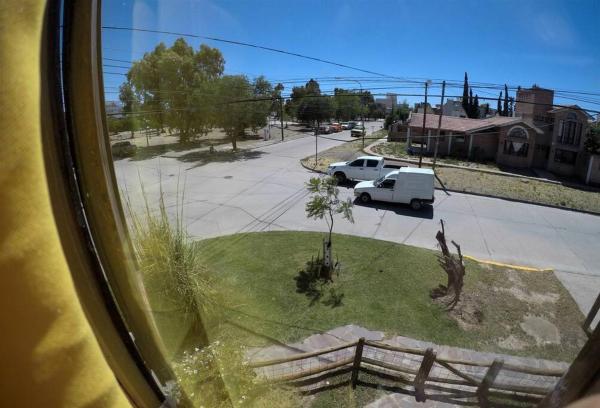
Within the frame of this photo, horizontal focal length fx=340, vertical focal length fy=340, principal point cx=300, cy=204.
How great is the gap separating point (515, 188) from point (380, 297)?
6612 mm

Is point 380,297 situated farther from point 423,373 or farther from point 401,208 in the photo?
point 401,208

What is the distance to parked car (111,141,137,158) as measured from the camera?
2.27 ft

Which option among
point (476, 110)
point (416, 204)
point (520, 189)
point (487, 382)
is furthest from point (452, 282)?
point (520, 189)

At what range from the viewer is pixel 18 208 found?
0.52m

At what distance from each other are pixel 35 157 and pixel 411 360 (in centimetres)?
297

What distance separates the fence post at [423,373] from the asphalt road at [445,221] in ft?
7.75

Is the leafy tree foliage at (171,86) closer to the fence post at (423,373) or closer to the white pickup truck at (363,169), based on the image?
the fence post at (423,373)

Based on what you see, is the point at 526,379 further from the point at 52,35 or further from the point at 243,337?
the point at 243,337

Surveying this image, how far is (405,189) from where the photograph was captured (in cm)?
763

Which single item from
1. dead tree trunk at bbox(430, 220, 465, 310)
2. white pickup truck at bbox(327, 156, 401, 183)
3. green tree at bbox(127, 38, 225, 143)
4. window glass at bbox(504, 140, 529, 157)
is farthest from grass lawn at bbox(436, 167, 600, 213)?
green tree at bbox(127, 38, 225, 143)

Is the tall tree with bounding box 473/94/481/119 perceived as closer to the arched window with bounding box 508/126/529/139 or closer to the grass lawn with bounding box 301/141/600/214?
the arched window with bounding box 508/126/529/139

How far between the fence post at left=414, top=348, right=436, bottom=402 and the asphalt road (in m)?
2.36

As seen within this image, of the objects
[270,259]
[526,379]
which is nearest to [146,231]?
[526,379]

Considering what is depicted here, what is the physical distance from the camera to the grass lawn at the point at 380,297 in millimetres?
3295
